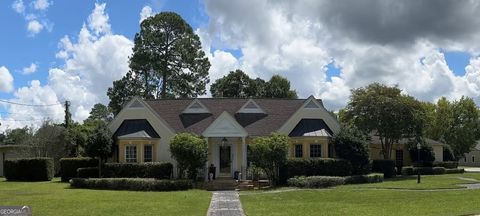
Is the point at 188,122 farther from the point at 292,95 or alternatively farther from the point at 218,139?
the point at 292,95

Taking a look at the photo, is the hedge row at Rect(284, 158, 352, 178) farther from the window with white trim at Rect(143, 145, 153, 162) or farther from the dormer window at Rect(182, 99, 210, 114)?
the window with white trim at Rect(143, 145, 153, 162)

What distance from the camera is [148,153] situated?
137 feet

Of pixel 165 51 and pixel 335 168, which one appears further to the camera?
pixel 165 51

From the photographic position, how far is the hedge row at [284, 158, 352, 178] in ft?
127

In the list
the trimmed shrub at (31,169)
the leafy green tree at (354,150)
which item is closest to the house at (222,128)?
the leafy green tree at (354,150)

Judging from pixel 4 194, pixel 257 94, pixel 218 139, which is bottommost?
pixel 4 194

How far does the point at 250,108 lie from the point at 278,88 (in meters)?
34.0

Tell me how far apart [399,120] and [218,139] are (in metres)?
15.7

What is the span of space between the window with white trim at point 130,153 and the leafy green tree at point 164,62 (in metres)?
25.9

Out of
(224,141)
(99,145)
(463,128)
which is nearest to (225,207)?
(224,141)

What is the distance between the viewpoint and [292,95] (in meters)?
79.3

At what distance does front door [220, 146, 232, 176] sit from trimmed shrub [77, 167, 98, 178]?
30.1ft

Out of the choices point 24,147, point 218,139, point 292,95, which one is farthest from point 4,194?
point 292,95

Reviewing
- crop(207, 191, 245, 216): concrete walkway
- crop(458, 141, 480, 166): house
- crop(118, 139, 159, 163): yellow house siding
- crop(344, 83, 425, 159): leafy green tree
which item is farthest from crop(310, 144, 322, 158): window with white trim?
crop(458, 141, 480, 166): house
